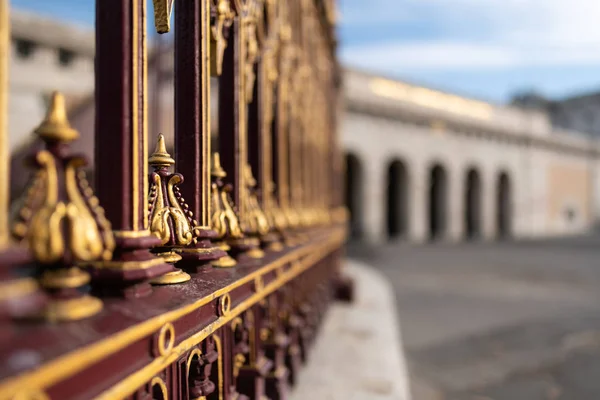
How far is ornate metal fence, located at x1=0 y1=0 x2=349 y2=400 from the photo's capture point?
0.94 metres

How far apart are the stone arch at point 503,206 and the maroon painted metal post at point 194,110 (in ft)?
106

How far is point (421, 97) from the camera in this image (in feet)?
86.3

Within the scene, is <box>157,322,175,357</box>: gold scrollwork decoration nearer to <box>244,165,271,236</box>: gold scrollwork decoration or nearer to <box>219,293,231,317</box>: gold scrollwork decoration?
<box>219,293,231,317</box>: gold scrollwork decoration

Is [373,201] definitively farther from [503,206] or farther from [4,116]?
[4,116]

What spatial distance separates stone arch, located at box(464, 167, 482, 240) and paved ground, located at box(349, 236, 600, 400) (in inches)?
580

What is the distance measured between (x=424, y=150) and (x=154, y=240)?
84.0ft

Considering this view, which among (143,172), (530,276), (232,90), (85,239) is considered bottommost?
(530,276)

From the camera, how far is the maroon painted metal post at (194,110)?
6.18 feet

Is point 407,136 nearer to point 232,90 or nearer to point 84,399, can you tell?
point 232,90

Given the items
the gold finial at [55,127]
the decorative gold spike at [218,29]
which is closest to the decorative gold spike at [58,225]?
the gold finial at [55,127]

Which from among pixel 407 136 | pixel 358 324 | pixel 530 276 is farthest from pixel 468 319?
pixel 407 136

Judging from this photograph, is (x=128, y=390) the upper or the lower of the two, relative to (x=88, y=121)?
lower

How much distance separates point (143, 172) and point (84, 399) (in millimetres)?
620

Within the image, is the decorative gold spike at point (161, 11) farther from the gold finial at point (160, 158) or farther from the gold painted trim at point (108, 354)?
the gold painted trim at point (108, 354)
